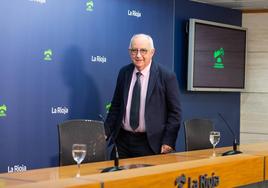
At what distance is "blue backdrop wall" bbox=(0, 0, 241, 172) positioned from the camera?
193 inches

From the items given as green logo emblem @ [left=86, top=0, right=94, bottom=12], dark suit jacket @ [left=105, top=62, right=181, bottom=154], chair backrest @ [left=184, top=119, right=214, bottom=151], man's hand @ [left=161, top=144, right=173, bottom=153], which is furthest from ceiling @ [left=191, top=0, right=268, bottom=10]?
man's hand @ [left=161, top=144, right=173, bottom=153]

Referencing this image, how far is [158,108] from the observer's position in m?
4.95

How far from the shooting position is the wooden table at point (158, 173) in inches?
110

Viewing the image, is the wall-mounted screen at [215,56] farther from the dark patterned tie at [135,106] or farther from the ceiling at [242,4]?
the dark patterned tie at [135,106]

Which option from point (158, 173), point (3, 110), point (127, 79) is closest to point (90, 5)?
point (127, 79)

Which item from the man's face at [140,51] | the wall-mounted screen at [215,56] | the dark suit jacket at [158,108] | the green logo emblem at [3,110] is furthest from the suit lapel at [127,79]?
the wall-mounted screen at [215,56]

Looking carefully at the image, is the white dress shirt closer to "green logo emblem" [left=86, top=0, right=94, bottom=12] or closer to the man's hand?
the man's hand

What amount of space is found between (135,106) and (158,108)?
20 centimetres

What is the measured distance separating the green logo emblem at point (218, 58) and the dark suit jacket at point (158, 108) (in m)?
2.45

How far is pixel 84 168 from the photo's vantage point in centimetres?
356

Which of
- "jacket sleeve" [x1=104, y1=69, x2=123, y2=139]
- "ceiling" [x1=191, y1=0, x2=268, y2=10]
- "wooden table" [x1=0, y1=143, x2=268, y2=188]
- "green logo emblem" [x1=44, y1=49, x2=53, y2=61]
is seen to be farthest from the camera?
"ceiling" [x1=191, y1=0, x2=268, y2=10]

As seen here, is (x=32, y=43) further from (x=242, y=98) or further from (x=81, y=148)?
(x=242, y=98)

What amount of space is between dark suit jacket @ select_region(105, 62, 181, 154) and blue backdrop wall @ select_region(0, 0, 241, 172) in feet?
1.99

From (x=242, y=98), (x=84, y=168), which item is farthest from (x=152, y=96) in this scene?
(x=242, y=98)
